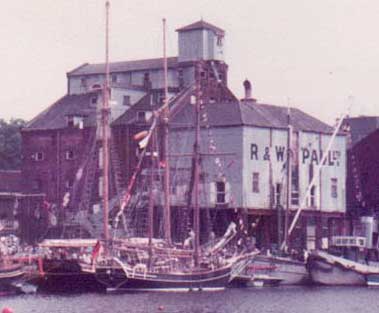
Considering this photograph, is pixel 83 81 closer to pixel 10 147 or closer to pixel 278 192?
pixel 278 192

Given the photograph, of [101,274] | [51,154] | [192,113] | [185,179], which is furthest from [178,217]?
[101,274]

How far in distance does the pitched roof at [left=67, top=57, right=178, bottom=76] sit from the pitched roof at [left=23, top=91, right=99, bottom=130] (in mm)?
3744

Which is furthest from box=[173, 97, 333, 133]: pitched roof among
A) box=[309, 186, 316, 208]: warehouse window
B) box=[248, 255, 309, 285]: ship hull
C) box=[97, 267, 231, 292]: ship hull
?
box=[97, 267, 231, 292]: ship hull

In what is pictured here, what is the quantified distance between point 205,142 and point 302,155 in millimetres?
9716

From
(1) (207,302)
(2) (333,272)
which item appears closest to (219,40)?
(2) (333,272)

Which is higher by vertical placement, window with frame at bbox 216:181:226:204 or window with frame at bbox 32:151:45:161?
window with frame at bbox 32:151:45:161

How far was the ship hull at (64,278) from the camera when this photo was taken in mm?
85500

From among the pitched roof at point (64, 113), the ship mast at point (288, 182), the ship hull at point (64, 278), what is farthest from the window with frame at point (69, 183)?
the ship hull at point (64, 278)

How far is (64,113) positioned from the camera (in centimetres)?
12950

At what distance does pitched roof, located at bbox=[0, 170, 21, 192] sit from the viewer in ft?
468

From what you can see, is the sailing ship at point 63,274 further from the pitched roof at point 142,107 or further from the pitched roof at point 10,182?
Result: the pitched roof at point 10,182

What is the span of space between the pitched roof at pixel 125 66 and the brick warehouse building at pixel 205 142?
0.16 metres

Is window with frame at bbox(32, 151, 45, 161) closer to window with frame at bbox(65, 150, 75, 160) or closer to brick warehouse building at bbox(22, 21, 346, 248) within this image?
brick warehouse building at bbox(22, 21, 346, 248)

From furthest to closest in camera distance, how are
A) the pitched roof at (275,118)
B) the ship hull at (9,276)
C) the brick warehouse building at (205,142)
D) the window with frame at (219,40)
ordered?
the window with frame at (219,40)
the pitched roof at (275,118)
the brick warehouse building at (205,142)
the ship hull at (9,276)
